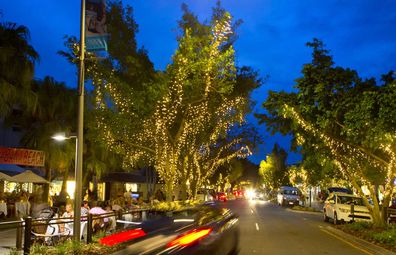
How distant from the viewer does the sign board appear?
25.1m

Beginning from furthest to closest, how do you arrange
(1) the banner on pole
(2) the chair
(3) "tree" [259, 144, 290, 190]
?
(3) "tree" [259, 144, 290, 190] → (2) the chair → (1) the banner on pole

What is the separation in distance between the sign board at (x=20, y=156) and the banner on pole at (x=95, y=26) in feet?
45.9

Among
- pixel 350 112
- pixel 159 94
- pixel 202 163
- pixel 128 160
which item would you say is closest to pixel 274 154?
pixel 202 163

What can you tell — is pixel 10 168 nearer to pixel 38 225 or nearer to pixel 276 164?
pixel 38 225

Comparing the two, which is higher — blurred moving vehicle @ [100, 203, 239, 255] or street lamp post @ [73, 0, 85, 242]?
street lamp post @ [73, 0, 85, 242]

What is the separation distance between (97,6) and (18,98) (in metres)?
10.1

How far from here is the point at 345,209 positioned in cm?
2559

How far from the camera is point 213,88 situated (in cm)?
2595

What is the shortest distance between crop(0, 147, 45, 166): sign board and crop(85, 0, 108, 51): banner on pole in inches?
551

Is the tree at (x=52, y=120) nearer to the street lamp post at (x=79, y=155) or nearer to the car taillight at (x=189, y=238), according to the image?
the street lamp post at (x=79, y=155)

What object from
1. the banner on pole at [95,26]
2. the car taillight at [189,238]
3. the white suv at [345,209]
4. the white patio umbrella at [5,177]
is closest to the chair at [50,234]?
the banner on pole at [95,26]

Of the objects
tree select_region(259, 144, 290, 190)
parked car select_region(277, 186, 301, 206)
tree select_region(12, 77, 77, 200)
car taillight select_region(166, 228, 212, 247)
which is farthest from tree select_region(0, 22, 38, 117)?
tree select_region(259, 144, 290, 190)

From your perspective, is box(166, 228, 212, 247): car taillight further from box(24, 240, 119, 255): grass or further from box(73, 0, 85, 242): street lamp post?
box(73, 0, 85, 242): street lamp post

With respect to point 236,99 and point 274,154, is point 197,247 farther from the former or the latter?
point 274,154
